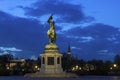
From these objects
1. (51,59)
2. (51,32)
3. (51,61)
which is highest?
(51,32)

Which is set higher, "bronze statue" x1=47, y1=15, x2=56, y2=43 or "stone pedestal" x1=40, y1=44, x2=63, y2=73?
"bronze statue" x1=47, y1=15, x2=56, y2=43

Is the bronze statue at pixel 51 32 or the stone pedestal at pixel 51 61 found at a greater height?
the bronze statue at pixel 51 32

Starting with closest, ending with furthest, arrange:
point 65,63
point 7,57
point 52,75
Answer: point 52,75
point 65,63
point 7,57

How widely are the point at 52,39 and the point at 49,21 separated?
3883 millimetres

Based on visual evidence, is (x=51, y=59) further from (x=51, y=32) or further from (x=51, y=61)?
(x=51, y=32)

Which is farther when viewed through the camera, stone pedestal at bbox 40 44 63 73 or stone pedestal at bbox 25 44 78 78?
stone pedestal at bbox 40 44 63 73

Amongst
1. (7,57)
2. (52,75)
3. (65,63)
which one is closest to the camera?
(52,75)

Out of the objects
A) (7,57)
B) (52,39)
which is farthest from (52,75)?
(7,57)

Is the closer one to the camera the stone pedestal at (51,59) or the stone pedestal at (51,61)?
the stone pedestal at (51,61)

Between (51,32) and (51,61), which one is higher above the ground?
(51,32)

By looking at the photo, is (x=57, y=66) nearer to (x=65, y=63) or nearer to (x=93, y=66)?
(x=65, y=63)

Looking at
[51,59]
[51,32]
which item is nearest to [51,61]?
[51,59]

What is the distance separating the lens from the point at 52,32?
3954 inches

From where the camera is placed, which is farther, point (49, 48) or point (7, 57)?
point (7, 57)
